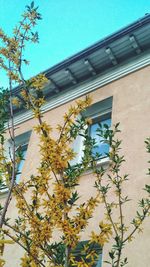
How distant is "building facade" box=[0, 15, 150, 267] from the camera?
5.09 meters

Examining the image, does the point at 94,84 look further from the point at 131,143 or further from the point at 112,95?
the point at 131,143

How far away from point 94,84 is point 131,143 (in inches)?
99.8

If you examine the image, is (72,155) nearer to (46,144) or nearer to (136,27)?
(46,144)

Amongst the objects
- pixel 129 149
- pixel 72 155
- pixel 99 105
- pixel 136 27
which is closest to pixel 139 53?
pixel 136 27

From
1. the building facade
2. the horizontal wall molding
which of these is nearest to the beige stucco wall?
the building facade

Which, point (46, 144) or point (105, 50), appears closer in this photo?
point (46, 144)

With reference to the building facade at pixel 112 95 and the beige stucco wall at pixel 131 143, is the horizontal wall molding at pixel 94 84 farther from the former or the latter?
the beige stucco wall at pixel 131 143

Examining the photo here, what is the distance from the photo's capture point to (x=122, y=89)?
669 cm

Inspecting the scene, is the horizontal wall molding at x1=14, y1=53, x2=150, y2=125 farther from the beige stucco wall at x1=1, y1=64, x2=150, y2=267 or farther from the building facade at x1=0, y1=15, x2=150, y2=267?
the beige stucco wall at x1=1, y1=64, x2=150, y2=267

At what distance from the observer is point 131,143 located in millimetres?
5336

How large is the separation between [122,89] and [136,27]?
4.54 ft

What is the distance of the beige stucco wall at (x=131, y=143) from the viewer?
403 centimetres

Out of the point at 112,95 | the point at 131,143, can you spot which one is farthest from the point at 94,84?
the point at 131,143

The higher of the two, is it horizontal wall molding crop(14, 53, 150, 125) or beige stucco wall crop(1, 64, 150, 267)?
horizontal wall molding crop(14, 53, 150, 125)
